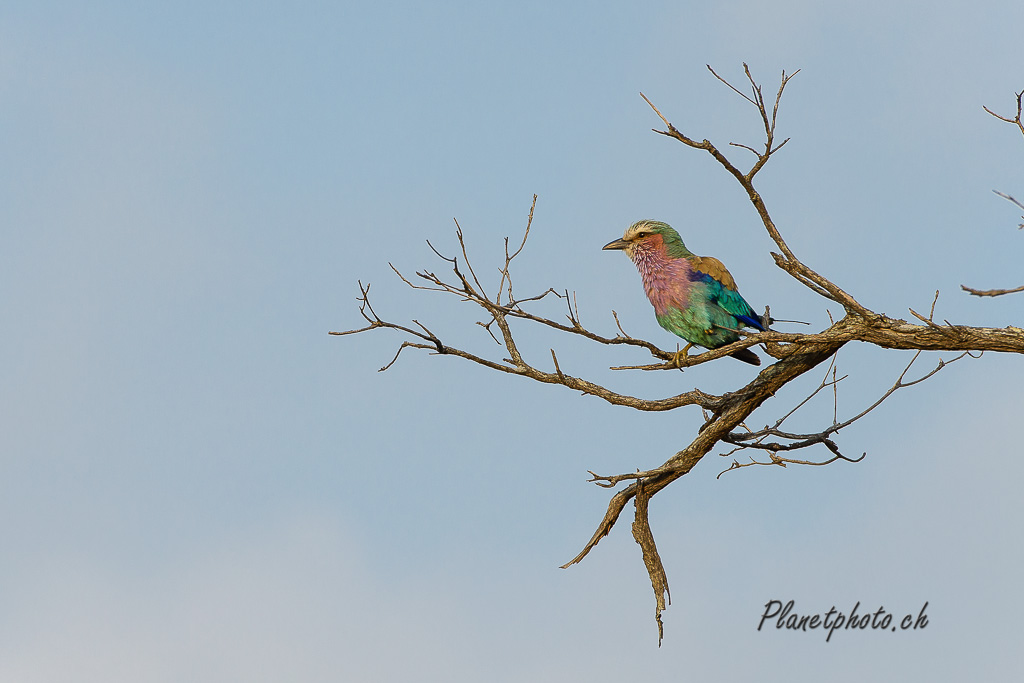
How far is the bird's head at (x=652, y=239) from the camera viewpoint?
7609 mm

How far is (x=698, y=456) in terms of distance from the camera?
7848 mm

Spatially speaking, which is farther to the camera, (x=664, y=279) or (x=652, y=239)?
(x=652, y=239)

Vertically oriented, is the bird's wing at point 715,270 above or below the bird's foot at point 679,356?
above

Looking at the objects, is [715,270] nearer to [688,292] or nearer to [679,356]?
[688,292]

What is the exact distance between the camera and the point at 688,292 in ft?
24.1

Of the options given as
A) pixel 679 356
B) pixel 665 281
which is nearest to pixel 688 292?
pixel 665 281

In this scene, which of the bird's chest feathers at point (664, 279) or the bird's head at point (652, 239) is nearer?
the bird's chest feathers at point (664, 279)

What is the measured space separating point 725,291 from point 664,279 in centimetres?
45

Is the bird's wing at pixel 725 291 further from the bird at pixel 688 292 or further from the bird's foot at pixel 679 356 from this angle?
the bird's foot at pixel 679 356

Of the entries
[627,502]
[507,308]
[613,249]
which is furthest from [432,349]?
[627,502]

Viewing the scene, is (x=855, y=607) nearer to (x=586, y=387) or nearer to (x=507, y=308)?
(x=586, y=387)

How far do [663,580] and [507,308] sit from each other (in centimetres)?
264

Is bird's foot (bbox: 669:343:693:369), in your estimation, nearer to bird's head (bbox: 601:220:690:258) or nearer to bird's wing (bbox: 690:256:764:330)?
bird's wing (bbox: 690:256:764:330)

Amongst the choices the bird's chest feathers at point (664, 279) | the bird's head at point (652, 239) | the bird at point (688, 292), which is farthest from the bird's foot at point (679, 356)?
the bird's head at point (652, 239)
